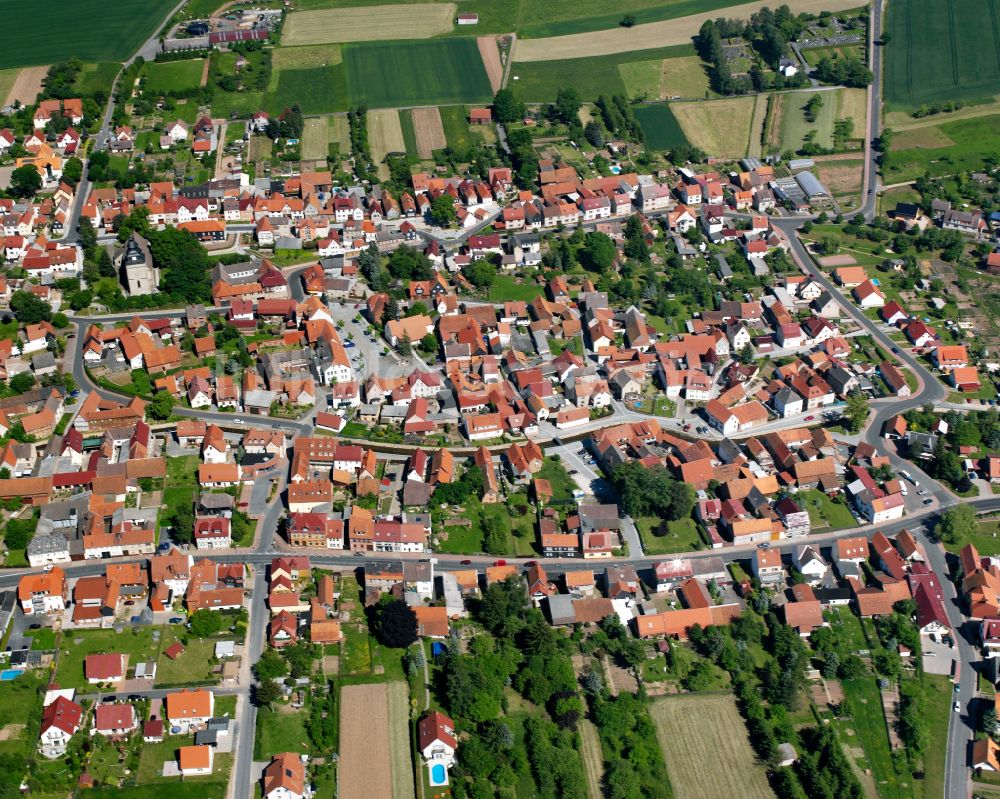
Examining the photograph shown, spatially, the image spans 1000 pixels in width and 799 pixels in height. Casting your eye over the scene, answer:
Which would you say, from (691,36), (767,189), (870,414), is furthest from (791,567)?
(691,36)

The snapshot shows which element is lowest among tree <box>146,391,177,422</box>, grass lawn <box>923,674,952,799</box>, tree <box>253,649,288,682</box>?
grass lawn <box>923,674,952,799</box>

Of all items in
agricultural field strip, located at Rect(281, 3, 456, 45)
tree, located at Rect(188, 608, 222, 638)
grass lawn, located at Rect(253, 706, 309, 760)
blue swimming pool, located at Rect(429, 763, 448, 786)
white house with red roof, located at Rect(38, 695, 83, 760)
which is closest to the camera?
blue swimming pool, located at Rect(429, 763, 448, 786)

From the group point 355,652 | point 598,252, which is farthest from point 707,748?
point 598,252

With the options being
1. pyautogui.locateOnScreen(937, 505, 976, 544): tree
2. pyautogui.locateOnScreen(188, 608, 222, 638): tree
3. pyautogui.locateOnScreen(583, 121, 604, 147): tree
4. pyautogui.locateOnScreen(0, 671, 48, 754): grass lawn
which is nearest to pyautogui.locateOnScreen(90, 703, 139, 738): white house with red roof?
pyautogui.locateOnScreen(0, 671, 48, 754): grass lawn

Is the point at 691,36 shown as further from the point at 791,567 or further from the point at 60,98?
the point at 791,567

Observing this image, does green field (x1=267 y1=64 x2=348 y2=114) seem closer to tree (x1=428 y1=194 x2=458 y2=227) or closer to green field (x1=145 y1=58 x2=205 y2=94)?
green field (x1=145 y1=58 x2=205 y2=94)

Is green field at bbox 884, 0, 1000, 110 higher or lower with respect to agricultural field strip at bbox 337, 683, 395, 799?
higher
